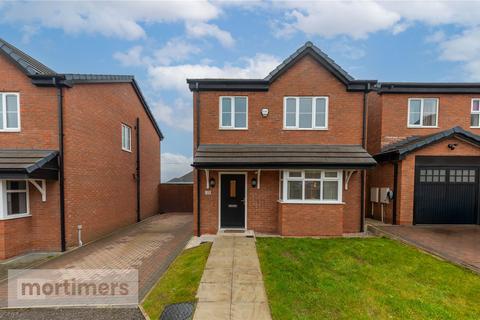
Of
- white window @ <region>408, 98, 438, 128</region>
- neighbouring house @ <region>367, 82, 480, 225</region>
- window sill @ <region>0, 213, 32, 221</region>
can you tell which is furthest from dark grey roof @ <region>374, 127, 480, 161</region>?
window sill @ <region>0, 213, 32, 221</region>

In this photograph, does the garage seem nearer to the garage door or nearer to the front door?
the garage door

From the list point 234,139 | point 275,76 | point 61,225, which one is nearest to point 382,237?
point 234,139

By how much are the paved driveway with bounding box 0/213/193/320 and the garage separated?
9.92 metres

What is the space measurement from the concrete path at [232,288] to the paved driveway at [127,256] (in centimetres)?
144

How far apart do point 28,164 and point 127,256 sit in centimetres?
402

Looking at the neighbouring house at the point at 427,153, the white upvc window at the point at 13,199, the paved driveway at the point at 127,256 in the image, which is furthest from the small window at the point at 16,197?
the neighbouring house at the point at 427,153

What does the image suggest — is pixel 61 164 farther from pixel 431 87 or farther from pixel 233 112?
pixel 431 87

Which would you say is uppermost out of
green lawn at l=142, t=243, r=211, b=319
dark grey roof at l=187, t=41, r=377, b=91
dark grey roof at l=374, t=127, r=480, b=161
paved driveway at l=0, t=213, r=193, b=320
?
dark grey roof at l=187, t=41, r=377, b=91

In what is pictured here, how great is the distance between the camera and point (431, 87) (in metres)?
10.6

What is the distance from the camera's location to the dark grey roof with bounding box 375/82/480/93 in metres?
10.6

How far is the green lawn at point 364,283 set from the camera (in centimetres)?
408

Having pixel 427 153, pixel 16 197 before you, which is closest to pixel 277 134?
pixel 427 153

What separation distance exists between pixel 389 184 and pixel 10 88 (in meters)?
14.8

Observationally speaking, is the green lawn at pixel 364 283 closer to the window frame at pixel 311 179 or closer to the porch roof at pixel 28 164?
the window frame at pixel 311 179
